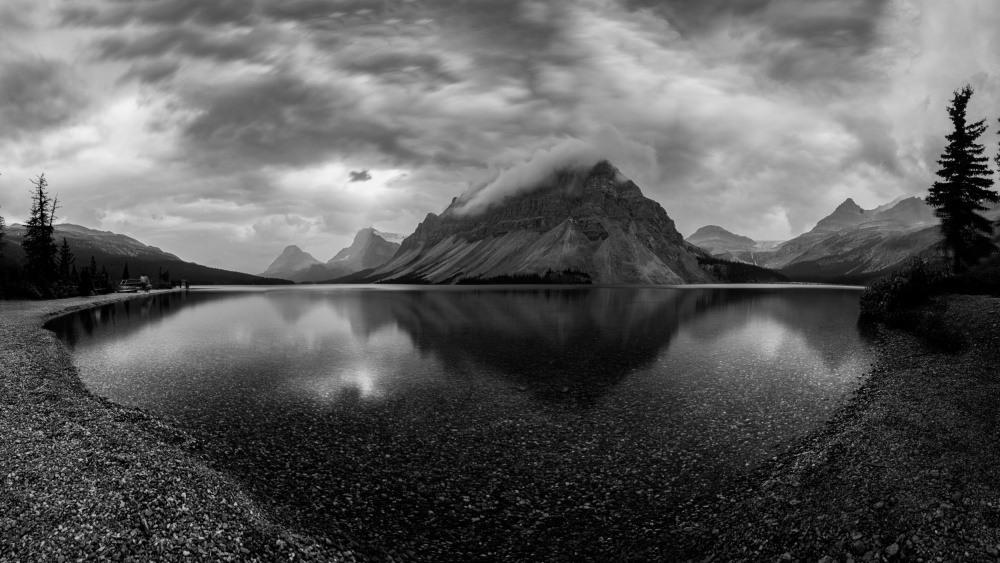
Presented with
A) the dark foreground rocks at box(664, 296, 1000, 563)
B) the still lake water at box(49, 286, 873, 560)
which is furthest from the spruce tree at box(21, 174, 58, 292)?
the dark foreground rocks at box(664, 296, 1000, 563)

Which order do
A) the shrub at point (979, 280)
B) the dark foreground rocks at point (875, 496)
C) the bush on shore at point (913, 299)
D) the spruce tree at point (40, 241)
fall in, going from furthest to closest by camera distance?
1. the spruce tree at point (40, 241)
2. the shrub at point (979, 280)
3. the bush on shore at point (913, 299)
4. the dark foreground rocks at point (875, 496)

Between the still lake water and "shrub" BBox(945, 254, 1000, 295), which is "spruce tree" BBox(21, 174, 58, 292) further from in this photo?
"shrub" BBox(945, 254, 1000, 295)

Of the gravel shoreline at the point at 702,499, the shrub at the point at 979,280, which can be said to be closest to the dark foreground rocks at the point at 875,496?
the gravel shoreline at the point at 702,499

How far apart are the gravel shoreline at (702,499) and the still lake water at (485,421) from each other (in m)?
1.48

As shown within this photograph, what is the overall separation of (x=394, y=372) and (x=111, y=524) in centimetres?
2604

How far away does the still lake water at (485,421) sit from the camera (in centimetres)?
1602

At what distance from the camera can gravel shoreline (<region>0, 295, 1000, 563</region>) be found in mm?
12555

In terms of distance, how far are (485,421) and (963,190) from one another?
8678 cm

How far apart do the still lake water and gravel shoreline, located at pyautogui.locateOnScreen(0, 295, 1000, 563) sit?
1.48 meters

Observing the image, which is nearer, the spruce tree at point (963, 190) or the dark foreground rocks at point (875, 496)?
the dark foreground rocks at point (875, 496)

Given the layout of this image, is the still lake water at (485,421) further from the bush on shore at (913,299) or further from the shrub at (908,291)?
the shrub at (908,291)

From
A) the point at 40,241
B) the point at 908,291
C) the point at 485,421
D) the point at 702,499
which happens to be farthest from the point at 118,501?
the point at 40,241

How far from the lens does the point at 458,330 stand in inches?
2699

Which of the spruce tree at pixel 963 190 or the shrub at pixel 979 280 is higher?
the spruce tree at pixel 963 190
